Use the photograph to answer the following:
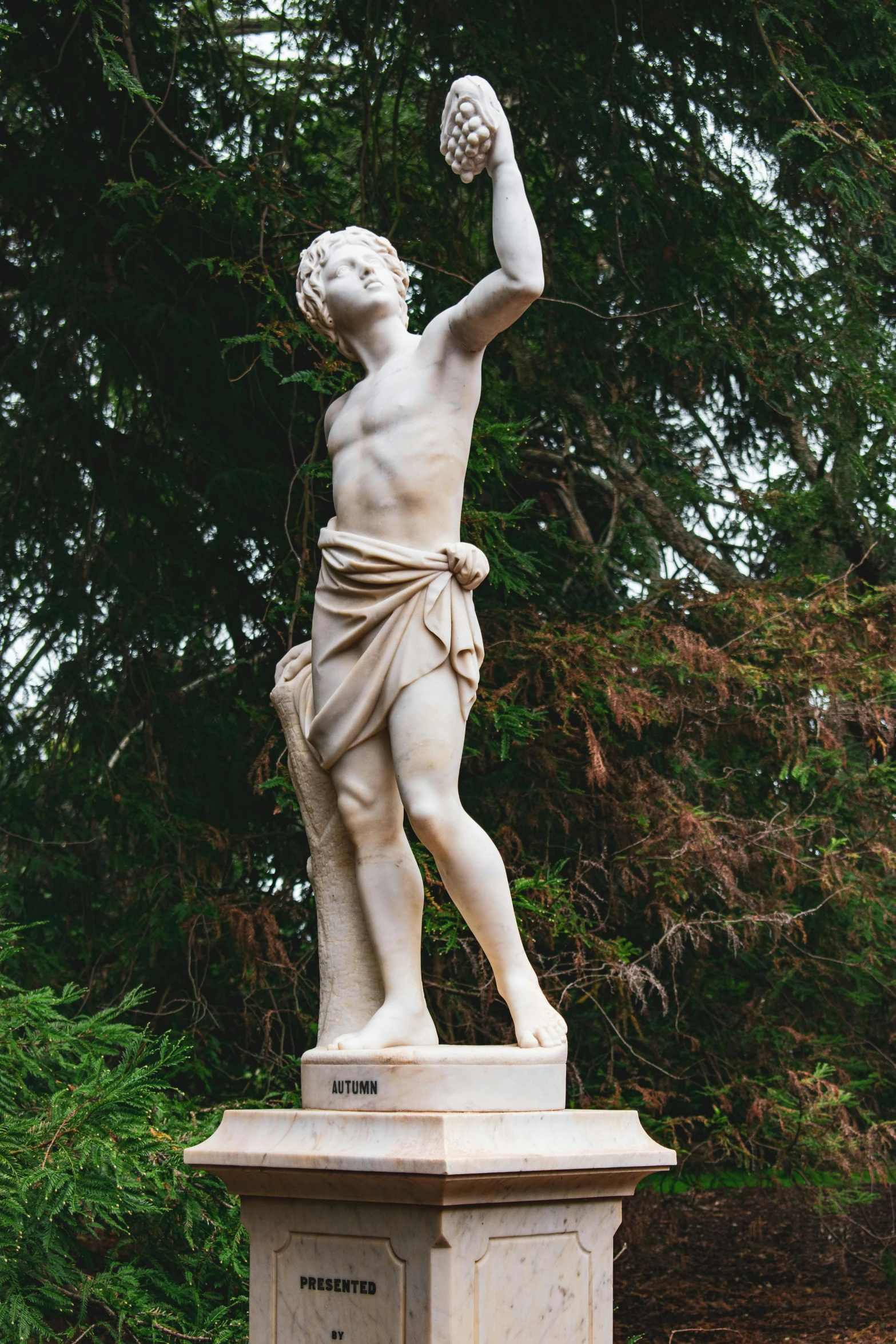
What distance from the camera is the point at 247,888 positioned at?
278 inches

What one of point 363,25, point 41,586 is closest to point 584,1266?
point 41,586

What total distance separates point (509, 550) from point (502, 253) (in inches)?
111

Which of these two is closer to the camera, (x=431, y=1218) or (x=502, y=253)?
(x=431, y=1218)

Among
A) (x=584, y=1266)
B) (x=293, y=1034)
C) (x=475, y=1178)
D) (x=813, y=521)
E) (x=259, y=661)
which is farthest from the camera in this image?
(x=813, y=521)

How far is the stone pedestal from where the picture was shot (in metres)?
3.38

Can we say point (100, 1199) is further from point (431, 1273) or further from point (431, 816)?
point (431, 816)

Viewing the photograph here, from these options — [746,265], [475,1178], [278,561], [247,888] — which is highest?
[746,265]

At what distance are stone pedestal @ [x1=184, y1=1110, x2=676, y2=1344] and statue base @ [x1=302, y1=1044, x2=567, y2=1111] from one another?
60 millimetres

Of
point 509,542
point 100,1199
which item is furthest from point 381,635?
point 509,542

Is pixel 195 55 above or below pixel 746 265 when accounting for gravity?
above

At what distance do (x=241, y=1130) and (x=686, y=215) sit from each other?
5.19 m

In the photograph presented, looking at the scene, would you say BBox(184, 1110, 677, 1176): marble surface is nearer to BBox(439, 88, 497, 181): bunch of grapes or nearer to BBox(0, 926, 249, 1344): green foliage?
BBox(0, 926, 249, 1344): green foliage

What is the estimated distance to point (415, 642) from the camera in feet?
12.7

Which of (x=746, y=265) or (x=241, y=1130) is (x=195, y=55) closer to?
(x=746, y=265)
